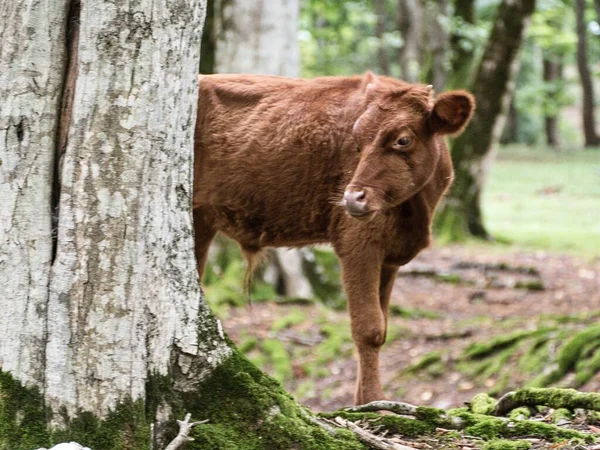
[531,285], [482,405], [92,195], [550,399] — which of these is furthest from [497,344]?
[92,195]

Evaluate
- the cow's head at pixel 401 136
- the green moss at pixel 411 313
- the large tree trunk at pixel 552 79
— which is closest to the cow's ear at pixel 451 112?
the cow's head at pixel 401 136

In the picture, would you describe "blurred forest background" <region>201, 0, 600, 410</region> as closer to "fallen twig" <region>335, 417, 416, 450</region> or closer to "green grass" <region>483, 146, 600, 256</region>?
"green grass" <region>483, 146, 600, 256</region>

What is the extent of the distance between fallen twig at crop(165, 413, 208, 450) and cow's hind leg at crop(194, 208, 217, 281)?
9.50ft

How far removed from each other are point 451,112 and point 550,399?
2049 millimetres

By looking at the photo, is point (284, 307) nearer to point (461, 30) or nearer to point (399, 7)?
point (461, 30)

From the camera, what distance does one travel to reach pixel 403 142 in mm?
6258

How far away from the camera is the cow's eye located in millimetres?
6246

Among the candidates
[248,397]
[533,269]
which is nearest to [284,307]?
[533,269]

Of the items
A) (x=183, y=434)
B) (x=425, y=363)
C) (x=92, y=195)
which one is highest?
(x=92, y=195)

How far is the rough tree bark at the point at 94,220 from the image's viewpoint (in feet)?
13.9

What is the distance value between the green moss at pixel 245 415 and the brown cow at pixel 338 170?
5.34 feet

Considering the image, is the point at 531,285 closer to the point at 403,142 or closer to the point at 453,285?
the point at 453,285

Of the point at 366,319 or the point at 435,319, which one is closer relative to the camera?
the point at 366,319

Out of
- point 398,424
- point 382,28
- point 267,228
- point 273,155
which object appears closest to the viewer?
point 398,424
